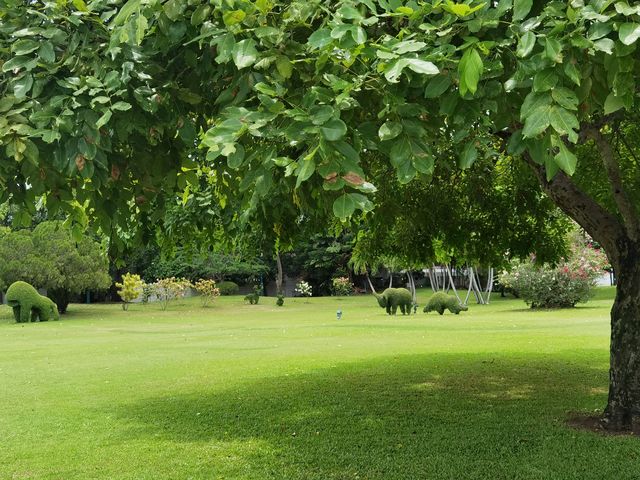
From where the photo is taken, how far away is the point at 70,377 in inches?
498

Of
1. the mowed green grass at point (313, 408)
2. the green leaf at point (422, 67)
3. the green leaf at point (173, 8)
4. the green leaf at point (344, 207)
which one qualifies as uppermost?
the green leaf at point (173, 8)

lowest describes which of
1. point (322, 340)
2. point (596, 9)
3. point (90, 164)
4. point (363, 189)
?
point (322, 340)

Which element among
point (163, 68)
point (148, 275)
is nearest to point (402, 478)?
point (163, 68)

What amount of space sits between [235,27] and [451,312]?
2743cm

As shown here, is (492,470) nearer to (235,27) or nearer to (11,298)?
(235,27)

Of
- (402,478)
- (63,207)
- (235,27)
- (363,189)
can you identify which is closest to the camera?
(363,189)

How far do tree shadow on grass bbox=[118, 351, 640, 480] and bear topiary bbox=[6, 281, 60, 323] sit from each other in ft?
68.3

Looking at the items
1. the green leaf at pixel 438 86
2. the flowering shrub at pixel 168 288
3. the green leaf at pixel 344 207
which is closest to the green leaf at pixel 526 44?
the green leaf at pixel 438 86

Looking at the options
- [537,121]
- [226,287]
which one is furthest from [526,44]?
[226,287]

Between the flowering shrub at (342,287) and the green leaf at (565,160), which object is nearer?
the green leaf at (565,160)

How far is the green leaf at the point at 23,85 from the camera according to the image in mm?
3336

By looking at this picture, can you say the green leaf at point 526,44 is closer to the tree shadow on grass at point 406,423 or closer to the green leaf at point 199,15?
the green leaf at point 199,15

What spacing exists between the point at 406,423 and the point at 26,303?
24951 millimetres

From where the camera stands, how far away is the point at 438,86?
2.82 m
